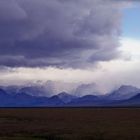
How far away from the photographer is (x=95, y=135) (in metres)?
52.3

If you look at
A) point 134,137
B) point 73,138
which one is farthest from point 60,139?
point 134,137

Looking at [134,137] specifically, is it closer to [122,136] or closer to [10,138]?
[122,136]

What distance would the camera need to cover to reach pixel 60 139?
49.5 m

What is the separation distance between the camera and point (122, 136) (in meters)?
51.7

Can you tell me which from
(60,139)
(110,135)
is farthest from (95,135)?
(60,139)

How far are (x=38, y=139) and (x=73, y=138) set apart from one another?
14.4 feet

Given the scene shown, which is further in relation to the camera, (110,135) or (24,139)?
(110,135)

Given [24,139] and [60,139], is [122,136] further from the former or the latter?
[24,139]

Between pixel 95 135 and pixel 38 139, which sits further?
pixel 95 135

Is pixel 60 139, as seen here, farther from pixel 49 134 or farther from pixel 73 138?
pixel 49 134

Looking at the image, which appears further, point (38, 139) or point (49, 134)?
point (49, 134)

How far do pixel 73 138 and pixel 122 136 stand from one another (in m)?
6.59

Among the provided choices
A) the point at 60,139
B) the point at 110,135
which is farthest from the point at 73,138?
the point at 110,135

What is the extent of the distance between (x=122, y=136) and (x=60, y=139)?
27.0 ft
